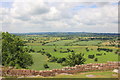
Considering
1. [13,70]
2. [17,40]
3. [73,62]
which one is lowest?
[73,62]

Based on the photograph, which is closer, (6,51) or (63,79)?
(63,79)

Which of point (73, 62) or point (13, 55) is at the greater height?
point (13, 55)

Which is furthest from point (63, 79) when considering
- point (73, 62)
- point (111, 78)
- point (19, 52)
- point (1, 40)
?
point (73, 62)

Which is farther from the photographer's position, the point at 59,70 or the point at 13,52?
the point at 13,52

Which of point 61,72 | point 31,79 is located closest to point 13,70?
point 31,79

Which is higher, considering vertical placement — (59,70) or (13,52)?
(13,52)

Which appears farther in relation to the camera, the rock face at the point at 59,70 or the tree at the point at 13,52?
the tree at the point at 13,52

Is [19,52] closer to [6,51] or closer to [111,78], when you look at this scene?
[6,51]

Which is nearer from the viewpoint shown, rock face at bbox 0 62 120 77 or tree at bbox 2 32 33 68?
rock face at bbox 0 62 120 77

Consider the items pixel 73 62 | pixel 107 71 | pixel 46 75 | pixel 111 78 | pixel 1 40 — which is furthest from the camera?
pixel 73 62

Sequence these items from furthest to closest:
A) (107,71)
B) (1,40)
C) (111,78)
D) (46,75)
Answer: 1. (1,40)
2. (107,71)
3. (46,75)
4. (111,78)
